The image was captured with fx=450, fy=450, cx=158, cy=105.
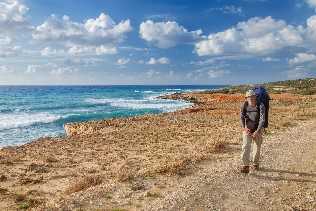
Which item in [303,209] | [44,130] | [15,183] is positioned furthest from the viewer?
[44,130]

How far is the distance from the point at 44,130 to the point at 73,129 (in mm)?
5824

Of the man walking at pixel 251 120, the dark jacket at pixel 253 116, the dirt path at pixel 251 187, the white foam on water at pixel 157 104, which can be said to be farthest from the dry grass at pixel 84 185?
the white foam on water at pixel 157 104

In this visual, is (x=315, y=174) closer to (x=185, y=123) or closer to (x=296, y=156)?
(x=296, y=156)

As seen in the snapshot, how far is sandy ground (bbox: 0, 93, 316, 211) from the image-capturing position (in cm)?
1223

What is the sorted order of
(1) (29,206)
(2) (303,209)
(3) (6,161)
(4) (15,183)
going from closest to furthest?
(2) (303,209) < (1) (29,206) < (4) (15,183) < (3) (6,161)

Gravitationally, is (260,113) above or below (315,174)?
above

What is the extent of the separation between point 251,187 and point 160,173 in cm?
344

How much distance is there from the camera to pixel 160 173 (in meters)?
15.5

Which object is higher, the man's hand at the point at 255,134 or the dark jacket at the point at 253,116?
the dark jacket at the point at 253,116

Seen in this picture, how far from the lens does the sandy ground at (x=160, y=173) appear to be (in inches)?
481

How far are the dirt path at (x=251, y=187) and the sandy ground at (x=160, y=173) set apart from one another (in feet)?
0.09

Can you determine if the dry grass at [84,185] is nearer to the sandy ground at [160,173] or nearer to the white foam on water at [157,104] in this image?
the sandy ground at [160,173]

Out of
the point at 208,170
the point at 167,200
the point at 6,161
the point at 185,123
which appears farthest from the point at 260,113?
the point at 185,123

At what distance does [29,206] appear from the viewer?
13562 millimetres
